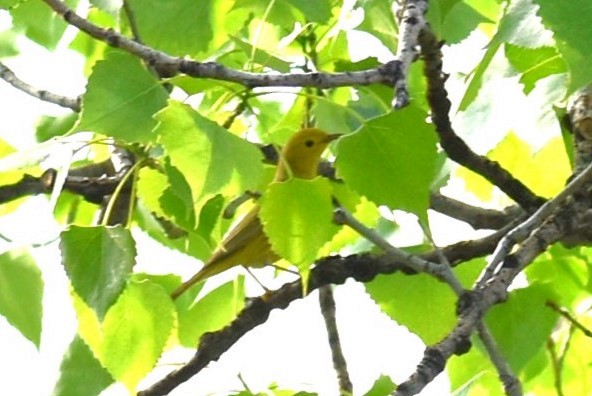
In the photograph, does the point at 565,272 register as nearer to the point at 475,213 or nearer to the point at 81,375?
the point at 475,213

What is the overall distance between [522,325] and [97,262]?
0.95 feet

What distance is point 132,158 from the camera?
2.50 feet

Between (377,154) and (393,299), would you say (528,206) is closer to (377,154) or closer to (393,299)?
(393,299)

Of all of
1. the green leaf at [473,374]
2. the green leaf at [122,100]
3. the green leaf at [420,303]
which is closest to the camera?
the green leaf at [122,100]

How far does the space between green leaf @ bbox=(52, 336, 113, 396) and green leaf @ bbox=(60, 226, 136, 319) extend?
0.16 m

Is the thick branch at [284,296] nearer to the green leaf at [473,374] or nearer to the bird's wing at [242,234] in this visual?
the green leaf at [473,374]

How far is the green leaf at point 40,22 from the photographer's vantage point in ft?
2.67

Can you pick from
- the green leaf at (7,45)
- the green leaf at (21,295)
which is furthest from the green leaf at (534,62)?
the green leaf at (7,45)

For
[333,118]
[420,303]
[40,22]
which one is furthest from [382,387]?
[40,22]

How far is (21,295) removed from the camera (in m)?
0.62

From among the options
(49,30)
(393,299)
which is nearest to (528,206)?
(393,299)

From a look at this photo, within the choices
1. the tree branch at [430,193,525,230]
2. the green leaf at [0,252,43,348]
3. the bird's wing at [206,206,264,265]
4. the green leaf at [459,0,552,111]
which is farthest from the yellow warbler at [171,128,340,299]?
the green leaf at [459,0,552,111]

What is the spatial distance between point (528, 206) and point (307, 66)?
190 millimetres

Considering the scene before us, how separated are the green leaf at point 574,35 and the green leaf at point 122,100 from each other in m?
0.21
